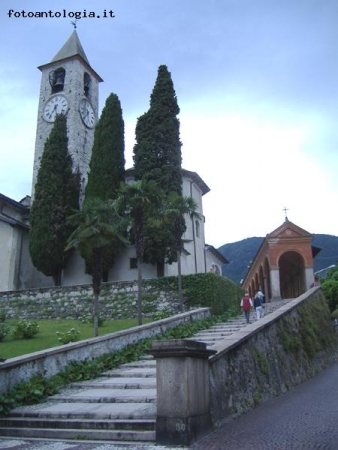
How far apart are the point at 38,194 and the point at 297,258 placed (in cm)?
2225

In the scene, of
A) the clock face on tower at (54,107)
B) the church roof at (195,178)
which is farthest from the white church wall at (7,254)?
the clock face on tower at (54,107)

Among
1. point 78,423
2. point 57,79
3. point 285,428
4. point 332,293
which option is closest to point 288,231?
point 332,293

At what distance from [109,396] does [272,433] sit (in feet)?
10.5

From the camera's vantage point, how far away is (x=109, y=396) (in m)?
8.03

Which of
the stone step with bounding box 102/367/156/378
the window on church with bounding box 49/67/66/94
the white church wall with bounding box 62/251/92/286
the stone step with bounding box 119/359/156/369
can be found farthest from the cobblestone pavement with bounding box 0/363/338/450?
the window on church with bounding box 49/67/66/94

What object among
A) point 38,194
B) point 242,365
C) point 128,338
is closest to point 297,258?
point 38,194

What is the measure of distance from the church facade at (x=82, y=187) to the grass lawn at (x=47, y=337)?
769 centimetres

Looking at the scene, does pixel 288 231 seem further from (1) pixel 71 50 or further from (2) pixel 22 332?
(1) pixel 71 50

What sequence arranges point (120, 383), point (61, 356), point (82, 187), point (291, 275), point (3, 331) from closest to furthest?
point (120, 383) → point (61, 356) → point (3, 331) → point (82, 187) → point (291, 275)

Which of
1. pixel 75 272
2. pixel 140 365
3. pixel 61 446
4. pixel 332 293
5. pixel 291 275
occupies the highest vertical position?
pixel 291 275

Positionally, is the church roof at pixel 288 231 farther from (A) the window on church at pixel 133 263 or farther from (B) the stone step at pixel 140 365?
(B) the stone step at pixel 140 365

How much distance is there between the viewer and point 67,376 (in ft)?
32.4

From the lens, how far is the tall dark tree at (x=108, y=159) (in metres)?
30.6

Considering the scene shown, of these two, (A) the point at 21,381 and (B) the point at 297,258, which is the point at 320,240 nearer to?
(B) the point at 297,258
